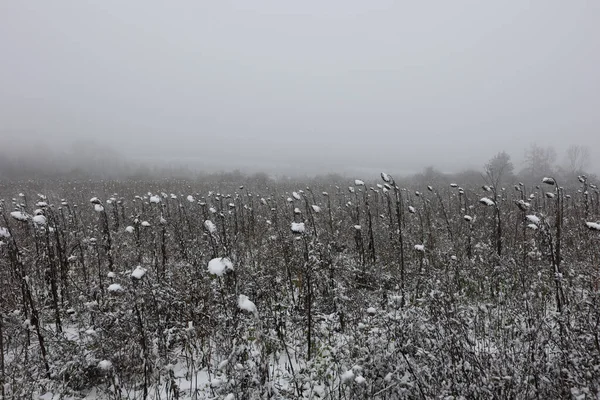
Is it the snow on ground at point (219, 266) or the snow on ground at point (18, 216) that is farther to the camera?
the snow on ground at point (18, 216)

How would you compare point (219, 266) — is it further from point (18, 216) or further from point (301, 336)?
point (18, 216)

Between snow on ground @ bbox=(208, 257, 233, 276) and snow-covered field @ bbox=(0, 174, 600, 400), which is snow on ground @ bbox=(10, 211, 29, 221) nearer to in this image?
snow-covered field @ bbox=(0, 174, 600, 400)

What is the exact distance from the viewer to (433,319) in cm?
413

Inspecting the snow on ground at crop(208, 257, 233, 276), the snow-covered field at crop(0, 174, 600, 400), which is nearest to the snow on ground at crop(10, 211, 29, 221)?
the snow-covered field at crop(0, 174, 600, 400)

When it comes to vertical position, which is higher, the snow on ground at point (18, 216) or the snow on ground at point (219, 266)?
the snow on ground at point (18, 216)

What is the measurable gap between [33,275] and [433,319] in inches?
380

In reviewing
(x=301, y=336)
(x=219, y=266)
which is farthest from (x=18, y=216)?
(x=301, y=336)

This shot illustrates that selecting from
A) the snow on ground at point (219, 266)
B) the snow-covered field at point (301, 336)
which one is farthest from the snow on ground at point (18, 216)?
the snow on ground at point (219, 266)

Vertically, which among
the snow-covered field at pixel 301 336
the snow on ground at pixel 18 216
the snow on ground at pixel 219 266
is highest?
the snow on ground at pixel 18 216

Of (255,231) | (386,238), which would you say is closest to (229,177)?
(255,231)

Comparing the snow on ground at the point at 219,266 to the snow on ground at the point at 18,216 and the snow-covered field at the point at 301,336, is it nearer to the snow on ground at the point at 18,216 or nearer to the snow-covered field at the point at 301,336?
the snow-covered field at the point at 301,336

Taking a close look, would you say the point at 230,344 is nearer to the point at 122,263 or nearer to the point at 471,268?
the point at 122,263

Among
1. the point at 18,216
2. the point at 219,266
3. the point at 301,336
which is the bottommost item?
the point at 301,336

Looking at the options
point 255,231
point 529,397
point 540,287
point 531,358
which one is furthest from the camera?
point 255,231
